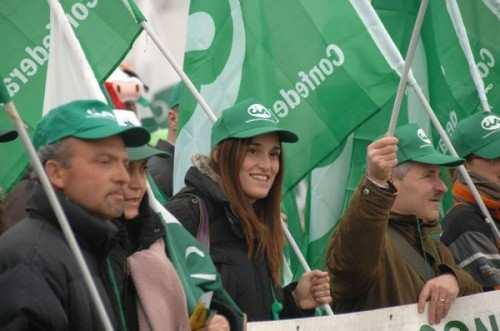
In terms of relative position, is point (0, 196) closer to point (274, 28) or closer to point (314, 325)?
point (314, 325)

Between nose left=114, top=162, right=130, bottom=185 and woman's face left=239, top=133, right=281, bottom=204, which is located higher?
nose left=114, top=162, right=130, bottom=185

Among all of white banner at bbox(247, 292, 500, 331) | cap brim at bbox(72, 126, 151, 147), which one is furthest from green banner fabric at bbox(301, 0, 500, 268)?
cap brim at bbox(72, 126, 151, 147)

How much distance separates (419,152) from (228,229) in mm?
1335

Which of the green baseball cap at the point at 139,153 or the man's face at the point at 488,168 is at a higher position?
the green baseball cap at the point at 139,153

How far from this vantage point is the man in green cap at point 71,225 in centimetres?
526

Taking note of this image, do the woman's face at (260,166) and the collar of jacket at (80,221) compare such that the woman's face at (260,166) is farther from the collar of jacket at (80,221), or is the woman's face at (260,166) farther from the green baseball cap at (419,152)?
the collar of jacket at (80,221)

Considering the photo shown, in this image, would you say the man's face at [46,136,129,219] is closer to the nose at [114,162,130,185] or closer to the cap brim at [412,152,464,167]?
the nose at [114,162,130,185]

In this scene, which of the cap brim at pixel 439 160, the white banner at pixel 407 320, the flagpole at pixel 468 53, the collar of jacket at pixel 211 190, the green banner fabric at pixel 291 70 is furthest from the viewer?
the flagpole at pixel 468 53

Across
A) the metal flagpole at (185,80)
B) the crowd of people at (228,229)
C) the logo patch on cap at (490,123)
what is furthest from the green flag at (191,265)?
the logo patch on cap at (490,123)

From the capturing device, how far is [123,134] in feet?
19.0

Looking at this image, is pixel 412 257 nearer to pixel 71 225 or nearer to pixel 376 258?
pixel 376 258

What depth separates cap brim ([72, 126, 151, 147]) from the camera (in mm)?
5648

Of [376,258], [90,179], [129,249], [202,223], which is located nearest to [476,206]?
[376,258]

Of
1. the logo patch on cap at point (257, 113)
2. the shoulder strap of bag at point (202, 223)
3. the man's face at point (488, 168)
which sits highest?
the logo patch on cap at point (257, 113)
